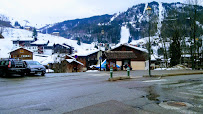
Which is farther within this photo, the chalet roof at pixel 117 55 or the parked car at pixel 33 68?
the chalet roof at pixel 117 55

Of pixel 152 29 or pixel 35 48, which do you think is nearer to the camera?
pixel 152 29

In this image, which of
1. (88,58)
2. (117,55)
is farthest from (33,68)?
(88,58)

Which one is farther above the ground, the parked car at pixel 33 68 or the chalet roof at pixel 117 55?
the chalet roof at pixel 117 55

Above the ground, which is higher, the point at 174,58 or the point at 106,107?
the point at 174,58

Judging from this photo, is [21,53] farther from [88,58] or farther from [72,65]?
[72,65]

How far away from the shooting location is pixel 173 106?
6852 mm

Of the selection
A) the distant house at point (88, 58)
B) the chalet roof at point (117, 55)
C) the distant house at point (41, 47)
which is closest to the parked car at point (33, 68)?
the chalet roof at point (117, 55)

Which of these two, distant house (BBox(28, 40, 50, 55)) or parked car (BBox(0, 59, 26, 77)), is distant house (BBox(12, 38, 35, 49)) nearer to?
distant house (BBox(28, 40, 50, 55))

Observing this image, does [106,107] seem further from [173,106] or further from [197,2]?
[197,2]

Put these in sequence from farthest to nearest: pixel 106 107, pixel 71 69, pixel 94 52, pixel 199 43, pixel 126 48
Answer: pixel 94 52, pixel 126 48, pixel 71 69, pixel 199 43, pixel 106 107

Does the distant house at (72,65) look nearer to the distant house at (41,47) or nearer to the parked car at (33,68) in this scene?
the parked car at (33,68)

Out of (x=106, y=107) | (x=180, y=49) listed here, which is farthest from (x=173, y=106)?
(x=180, y=49)

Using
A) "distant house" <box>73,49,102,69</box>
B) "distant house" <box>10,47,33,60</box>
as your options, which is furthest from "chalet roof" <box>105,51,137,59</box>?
"distant house" <box>10,47,33,60</box>

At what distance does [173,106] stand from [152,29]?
39.2 m
